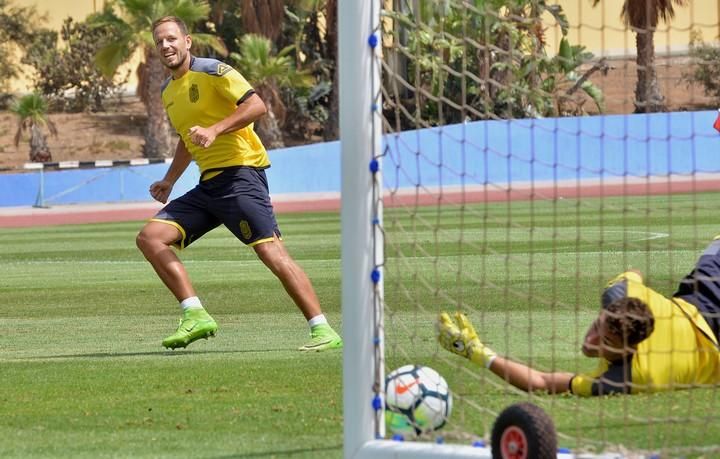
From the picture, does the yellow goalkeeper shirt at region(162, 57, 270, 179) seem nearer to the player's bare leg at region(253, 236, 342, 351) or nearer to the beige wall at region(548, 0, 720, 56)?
the player's bare leg at region(253, 236, 342, 351)

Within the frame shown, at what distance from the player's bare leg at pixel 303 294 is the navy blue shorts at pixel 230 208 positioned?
0.12m

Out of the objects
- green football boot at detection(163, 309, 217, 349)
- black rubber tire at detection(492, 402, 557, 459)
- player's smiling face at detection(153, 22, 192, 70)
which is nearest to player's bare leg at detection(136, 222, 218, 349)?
green football boot at detection(163, 309, 217, 349)

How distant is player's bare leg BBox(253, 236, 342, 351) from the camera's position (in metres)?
9.80

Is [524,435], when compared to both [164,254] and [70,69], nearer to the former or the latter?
[164,254]

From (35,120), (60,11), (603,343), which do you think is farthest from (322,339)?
(60,11)

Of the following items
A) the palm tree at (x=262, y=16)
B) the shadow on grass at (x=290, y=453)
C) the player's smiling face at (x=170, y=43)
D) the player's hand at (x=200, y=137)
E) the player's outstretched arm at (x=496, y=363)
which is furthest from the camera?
the palm tree at (x=262, y=16)

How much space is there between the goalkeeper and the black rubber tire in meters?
1.46

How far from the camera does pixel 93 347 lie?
10750 mm

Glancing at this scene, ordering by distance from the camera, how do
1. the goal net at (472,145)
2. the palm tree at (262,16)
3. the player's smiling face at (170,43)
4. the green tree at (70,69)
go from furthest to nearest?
the green tree at (70,69) → the palm tree at (262,16) → the player's smiling face at (170,43) → the goal net at (472,145)

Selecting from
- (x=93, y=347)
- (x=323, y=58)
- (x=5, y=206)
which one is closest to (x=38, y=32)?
(x=323, y=58)

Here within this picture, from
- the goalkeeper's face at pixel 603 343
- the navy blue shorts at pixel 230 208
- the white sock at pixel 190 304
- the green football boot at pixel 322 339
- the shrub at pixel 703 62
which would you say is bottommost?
the green football boot at pixel 322 339

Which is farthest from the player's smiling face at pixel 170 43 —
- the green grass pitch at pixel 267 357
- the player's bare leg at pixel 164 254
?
the green grass pitch at pixel 267 357

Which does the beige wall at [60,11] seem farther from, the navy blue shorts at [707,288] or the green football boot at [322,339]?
the navy blue shorts at [707,288]

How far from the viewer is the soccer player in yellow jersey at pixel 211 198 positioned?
32.3 feet
